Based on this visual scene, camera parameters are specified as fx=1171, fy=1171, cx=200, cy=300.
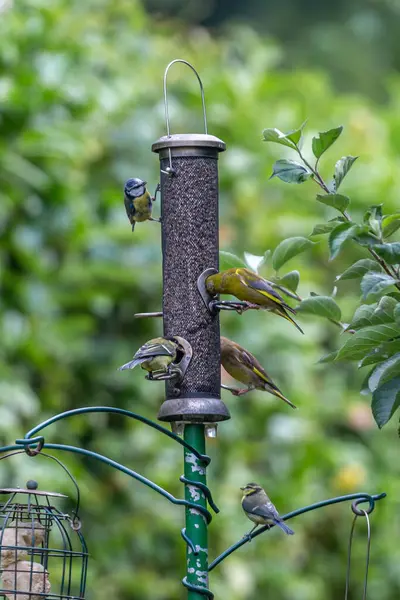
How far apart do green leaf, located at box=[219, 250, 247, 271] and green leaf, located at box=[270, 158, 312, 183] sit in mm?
541

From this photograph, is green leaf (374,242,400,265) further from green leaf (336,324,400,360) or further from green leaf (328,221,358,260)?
green leaf (336,324,400,360)

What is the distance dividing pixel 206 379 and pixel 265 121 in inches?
196

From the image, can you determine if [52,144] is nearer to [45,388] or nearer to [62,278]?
[62,278]

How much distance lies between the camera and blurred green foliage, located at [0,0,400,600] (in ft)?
19.7

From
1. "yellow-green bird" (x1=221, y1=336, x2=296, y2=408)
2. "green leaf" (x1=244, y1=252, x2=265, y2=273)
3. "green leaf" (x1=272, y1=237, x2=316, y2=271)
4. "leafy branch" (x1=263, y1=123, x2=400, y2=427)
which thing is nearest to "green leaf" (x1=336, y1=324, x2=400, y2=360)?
"leafy branch" (x1=263, y1=123, x2=400, y2=427)

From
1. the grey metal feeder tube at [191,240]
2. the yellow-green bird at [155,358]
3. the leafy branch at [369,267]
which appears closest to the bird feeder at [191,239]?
the grey metal feeder tube at [191,240]

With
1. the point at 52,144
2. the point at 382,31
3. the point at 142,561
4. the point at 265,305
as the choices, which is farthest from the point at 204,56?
the point at 382,31

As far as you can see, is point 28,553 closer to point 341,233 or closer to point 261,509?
point 261,509

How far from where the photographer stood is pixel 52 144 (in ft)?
19.6

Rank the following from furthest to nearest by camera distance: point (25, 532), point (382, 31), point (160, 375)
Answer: point (382, 31)
point (25, 532)
point (160, 375)

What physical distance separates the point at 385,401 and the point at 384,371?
0.10 meters

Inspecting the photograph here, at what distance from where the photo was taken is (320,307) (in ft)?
9.71

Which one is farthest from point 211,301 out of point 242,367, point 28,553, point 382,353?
point 28,553

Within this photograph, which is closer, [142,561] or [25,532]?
[25,532]
